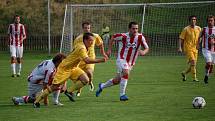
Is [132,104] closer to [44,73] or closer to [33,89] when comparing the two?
[44,73]

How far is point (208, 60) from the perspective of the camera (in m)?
19.6

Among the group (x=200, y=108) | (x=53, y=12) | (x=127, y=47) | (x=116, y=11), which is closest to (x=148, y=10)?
(x=116, y=11)

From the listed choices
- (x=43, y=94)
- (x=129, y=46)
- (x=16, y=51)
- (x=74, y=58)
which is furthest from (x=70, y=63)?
(x=16, y=51)

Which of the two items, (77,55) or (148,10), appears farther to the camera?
(148,10)

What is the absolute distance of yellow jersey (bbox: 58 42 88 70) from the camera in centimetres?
1382

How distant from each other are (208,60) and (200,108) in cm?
673

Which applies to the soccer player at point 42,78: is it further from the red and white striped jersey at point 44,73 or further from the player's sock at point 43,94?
the player's sock at point 43,94

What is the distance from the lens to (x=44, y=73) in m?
13.8

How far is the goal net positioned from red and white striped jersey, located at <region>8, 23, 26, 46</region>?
37.2 ft

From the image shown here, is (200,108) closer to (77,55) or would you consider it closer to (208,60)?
(77,55)

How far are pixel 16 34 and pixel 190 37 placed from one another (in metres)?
6.86

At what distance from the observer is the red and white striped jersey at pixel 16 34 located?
2333 centimetres

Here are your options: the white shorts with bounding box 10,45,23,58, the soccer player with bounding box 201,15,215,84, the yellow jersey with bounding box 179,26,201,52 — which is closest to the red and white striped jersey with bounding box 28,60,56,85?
the soccer player with bounding box 201,15,215,84

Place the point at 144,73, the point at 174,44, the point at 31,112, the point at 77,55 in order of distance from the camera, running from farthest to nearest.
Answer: the point at 174,44, the point at 144,73, the point at 77,55, the point at 31,112
